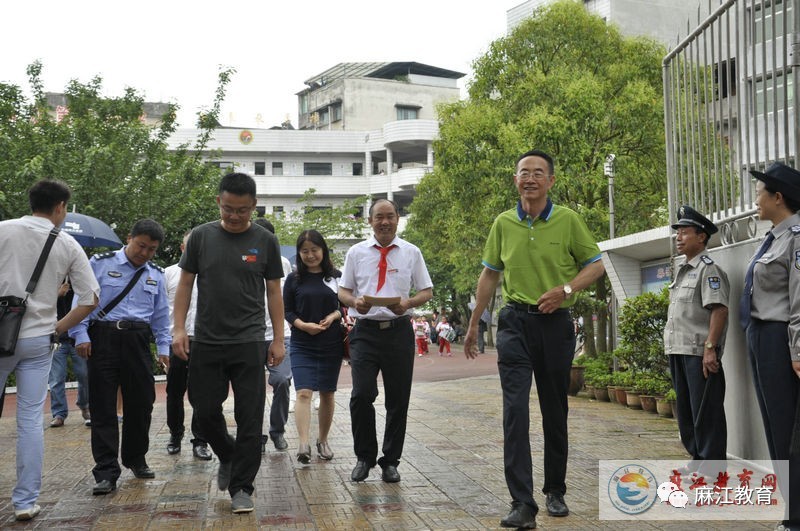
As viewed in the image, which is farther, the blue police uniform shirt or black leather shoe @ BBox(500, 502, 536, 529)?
the blue police uniform shirt

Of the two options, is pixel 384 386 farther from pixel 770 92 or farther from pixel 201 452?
pixel 770 92

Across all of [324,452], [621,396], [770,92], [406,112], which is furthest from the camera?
[406,112]

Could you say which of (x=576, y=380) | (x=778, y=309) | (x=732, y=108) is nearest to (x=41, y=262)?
(x=778, y=309)

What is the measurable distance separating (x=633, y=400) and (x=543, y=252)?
23.6 feet

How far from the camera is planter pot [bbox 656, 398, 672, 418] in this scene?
440 inches

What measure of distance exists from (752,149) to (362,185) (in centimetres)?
6324

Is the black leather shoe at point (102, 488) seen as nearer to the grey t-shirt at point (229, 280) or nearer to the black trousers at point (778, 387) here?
the grey t-shirt at point (229, 280)

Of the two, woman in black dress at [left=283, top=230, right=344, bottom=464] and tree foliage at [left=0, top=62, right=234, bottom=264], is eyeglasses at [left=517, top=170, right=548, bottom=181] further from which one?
tree foliage at [left=0, top=62, right=234, bottom=264]

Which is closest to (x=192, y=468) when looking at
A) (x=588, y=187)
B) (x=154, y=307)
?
(x=154, y=307)

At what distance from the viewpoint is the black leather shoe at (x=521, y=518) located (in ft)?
17.3

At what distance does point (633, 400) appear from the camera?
12359 mm

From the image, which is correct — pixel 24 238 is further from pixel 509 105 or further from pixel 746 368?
pixel 509 105

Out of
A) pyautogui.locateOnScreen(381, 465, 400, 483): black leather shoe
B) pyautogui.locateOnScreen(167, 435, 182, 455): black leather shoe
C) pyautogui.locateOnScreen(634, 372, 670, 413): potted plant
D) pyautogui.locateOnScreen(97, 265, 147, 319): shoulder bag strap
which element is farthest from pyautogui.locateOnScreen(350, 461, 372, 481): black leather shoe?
pyautogui.locateOnScreen(634, 372, 670, 413): potted plant

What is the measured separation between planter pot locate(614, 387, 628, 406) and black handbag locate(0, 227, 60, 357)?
8.58 meters
